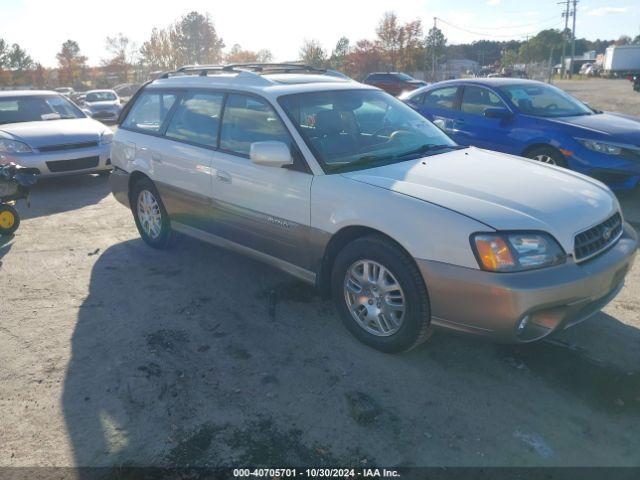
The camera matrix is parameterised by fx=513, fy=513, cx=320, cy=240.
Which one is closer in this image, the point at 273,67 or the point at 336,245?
the point at 336,245

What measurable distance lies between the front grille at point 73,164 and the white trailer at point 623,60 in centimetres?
5473

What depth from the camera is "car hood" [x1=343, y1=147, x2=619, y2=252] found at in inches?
116

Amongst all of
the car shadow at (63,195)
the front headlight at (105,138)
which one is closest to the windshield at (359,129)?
the car shadow at (63,195)

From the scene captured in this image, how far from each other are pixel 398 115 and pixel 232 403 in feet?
9.11

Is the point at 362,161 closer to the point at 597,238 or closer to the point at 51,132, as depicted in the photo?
the point at 597,238

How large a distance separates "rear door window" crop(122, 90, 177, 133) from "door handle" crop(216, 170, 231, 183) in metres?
1.22

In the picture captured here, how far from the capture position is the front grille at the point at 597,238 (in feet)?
9.87

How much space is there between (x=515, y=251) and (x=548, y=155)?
4.47 meters

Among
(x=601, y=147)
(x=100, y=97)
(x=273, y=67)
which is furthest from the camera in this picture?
(x=100, y=97)

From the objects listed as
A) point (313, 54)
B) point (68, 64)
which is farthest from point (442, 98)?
point (68, 64)

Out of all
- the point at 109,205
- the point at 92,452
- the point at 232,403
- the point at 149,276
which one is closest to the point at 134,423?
the point at 92,452

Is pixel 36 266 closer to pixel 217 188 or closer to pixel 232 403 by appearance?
pixel 217 188

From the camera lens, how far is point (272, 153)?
3.56 m

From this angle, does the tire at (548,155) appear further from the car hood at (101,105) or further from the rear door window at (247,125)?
the car hood at (101,105)
